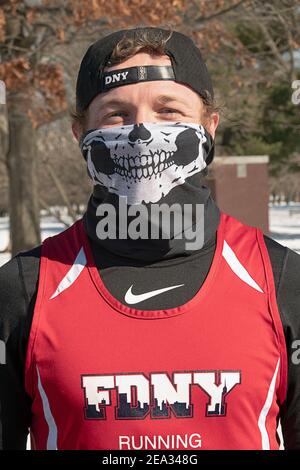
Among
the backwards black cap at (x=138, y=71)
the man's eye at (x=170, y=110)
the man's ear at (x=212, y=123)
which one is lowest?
the man's ear at (x=212, y=123)

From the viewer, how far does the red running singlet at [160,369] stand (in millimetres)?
2027

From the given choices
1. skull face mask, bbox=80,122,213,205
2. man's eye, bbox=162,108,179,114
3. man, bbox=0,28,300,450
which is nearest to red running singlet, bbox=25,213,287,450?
man, bbox=0,28,300,450

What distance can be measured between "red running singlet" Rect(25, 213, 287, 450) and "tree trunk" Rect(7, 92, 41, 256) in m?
13.2

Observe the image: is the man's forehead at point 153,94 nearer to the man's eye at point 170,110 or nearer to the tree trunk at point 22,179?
the man's eye at point 170,110

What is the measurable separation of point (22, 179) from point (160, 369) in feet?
45.3

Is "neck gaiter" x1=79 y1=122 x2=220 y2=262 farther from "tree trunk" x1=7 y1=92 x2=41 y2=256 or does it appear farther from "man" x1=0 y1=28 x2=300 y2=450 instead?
"tree trunk" x1=7 y1=92 x2=41 y2=256

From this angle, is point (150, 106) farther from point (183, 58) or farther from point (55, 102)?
point (55, 102)

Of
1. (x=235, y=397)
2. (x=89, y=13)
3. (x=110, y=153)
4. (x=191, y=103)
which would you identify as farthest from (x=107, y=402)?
(x=89, y=13)

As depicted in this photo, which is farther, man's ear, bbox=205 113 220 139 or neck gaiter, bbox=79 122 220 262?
man's ear, bbox=205 113 220 139

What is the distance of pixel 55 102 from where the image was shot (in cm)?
1366

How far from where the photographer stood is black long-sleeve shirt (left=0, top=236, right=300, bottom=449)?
211 centimetres

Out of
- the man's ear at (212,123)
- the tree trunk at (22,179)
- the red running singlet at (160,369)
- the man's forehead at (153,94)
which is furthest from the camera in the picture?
the tree trunk at (22,179)

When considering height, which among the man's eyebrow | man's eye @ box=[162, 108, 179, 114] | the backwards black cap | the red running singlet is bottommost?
the red running singlet

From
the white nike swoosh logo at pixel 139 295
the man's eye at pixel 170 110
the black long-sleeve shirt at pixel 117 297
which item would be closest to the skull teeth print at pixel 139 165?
Result: the man's eye at pixel 170 110
